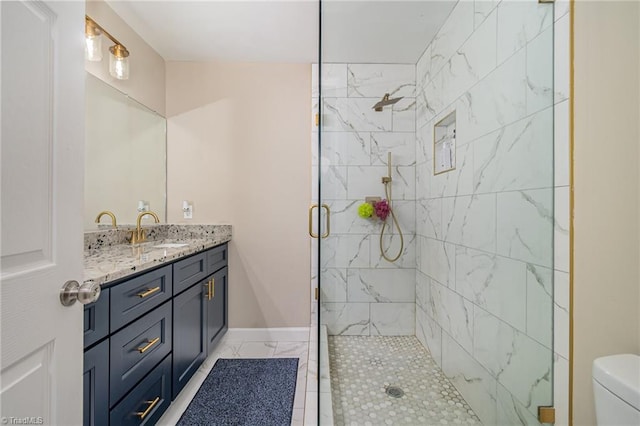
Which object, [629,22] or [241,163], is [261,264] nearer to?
[241,163]

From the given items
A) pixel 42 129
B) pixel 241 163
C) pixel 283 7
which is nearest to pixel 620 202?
pixel 42 129

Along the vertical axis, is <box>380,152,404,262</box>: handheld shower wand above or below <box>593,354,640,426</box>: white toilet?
above

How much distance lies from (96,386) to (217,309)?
4.08ft

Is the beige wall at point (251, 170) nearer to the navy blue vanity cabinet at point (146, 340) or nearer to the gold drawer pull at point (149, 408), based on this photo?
the navy blue vanity cabinet at point (146, 340)

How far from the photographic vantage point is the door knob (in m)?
0.68

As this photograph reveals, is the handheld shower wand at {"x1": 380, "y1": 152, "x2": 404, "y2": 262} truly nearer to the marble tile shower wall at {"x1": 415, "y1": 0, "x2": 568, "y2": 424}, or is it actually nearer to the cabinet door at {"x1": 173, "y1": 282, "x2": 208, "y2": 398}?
the marble tile shower wall at {"x1": 415, "y1": 0, "x2": 568, "y2": 424}

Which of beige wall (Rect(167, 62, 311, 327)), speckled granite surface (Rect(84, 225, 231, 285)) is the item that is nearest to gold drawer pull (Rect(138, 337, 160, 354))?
speckled granite surface (Rect(84, 225, 231, 285))

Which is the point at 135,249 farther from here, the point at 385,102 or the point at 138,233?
the point at 385,102

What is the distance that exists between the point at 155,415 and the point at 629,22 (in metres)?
2.49

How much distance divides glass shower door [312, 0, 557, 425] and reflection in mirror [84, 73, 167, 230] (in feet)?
4.66

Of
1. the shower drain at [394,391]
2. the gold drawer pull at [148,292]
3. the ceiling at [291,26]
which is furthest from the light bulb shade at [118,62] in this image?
the shower drain at [394,391]

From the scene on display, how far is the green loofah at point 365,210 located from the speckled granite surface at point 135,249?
3.57ft

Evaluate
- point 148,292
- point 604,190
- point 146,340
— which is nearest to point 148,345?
point 146,340

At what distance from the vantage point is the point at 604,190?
0.91 meters
